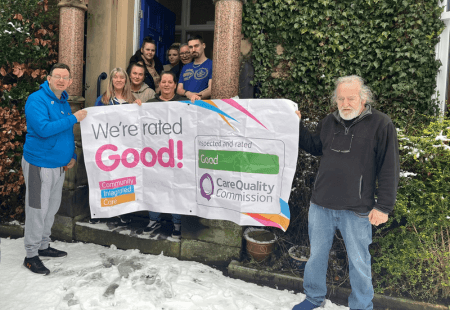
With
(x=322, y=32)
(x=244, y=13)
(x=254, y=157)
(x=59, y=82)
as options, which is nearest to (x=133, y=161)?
(x=59, y=82)

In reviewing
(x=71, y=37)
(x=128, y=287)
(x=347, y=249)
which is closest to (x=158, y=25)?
(x=71, y=37)

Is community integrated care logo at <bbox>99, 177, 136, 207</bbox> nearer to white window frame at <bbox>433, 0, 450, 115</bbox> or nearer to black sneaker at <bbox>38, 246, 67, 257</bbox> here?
black sneaker at <bbox>38, 246, 67, 257</bbox>

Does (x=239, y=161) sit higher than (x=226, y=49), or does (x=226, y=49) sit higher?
(x=226, y=49)

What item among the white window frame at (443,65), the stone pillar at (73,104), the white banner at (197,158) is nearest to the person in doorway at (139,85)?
the white banner at (197,158)

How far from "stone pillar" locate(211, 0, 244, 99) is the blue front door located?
218cm

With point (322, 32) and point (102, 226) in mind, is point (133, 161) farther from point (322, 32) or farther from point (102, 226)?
point (322, 32)

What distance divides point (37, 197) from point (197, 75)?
240 cm

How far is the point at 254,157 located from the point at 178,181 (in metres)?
0.91

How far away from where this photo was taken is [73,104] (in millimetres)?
4805

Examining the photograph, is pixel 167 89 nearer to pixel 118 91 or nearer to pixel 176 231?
pixel 118 91

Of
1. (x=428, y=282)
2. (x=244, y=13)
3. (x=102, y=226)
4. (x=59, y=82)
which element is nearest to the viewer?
(x=428, y=282)

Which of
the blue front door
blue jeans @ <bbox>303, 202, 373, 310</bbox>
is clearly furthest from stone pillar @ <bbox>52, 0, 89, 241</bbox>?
blue jeans @ <bbox>303, 202, 373, 310</bbox>

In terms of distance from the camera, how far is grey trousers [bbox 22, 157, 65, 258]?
3.41m

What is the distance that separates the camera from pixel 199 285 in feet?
10.6
